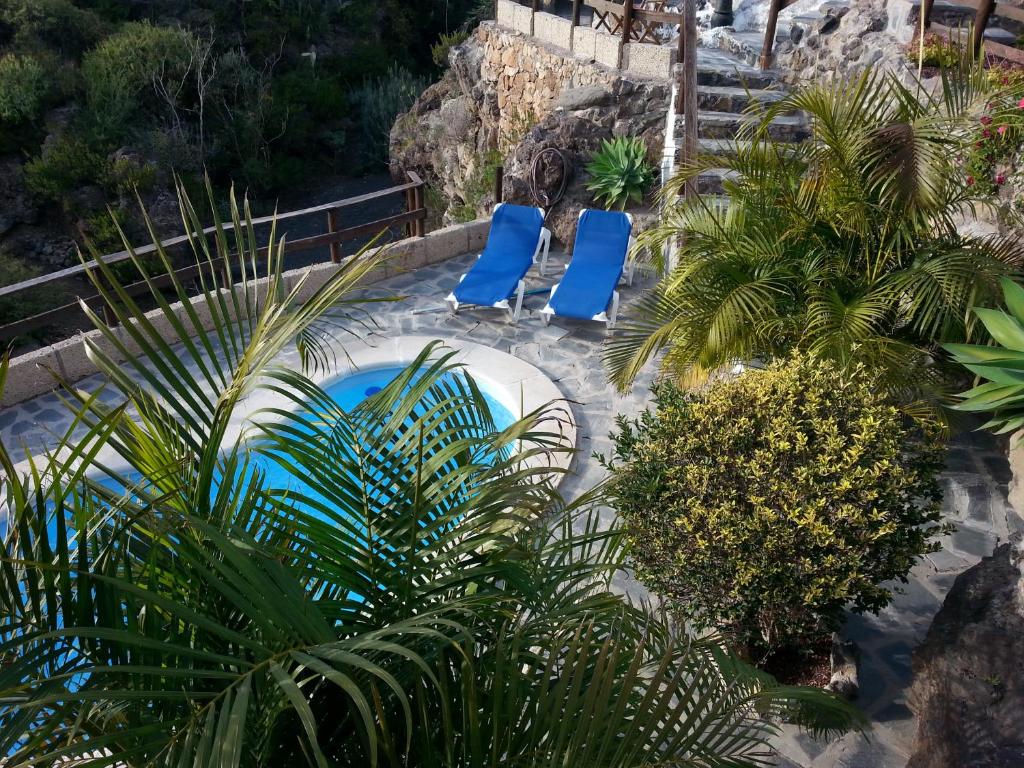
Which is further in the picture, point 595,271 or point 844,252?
point 595,271

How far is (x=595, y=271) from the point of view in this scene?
7.76 meters

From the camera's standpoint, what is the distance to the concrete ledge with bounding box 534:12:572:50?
39.6ft

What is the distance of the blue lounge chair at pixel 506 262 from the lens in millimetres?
7605

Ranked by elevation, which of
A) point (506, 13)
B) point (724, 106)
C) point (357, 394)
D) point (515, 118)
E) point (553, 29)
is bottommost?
point (357, 394)

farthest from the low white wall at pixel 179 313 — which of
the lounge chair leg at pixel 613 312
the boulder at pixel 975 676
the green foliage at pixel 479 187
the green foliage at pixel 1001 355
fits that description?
the boulder at pixel 975 676

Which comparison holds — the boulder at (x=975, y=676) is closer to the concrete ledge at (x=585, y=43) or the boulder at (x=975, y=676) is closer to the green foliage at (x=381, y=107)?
the concrete ledge at (x=585, y=43)

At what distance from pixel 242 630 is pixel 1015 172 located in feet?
19.4

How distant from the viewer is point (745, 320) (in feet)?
14.3

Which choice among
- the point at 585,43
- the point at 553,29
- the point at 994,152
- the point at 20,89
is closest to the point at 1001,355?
the point at 994,152

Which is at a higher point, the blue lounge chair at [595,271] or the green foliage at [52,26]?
the green foliage at [52,26]

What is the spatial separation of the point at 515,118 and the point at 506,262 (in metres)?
6.14

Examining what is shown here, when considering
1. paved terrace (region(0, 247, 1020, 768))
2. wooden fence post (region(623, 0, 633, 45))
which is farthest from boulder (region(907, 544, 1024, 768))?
wooden fence post (region(623, 0, 633, 45))

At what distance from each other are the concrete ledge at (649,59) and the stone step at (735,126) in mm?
1930

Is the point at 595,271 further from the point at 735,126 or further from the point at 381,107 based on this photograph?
the point at 381,107
